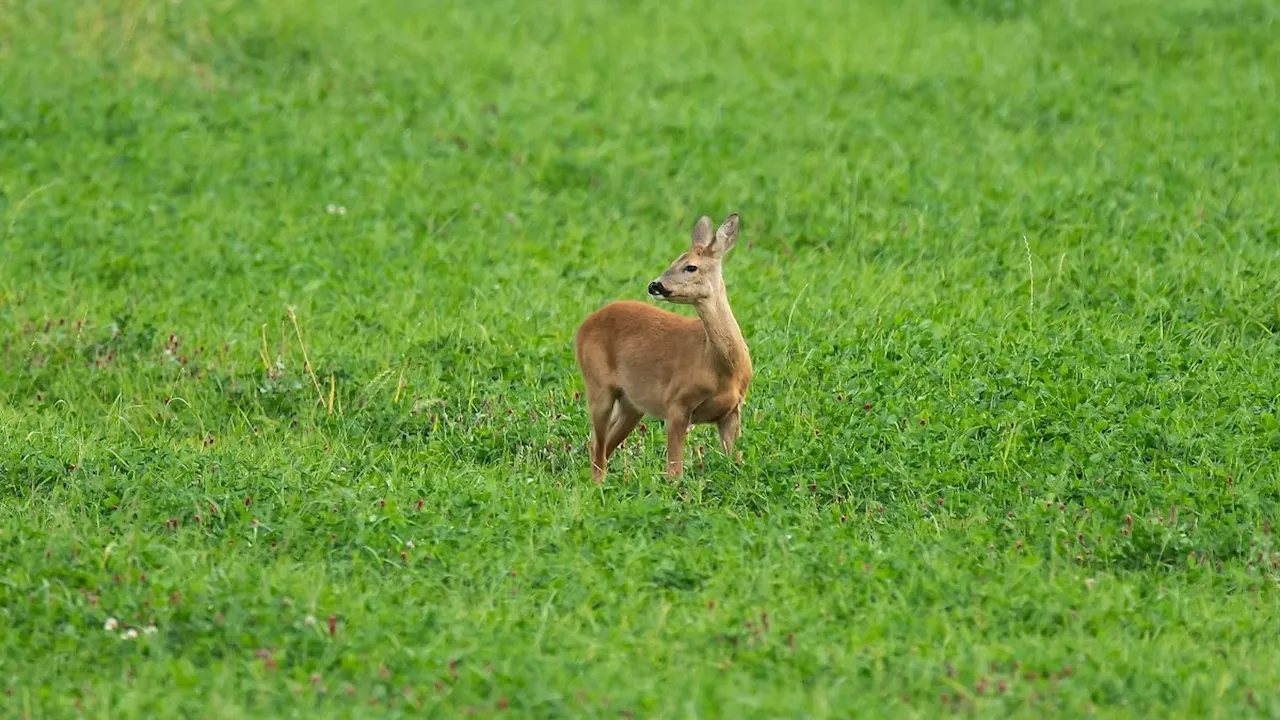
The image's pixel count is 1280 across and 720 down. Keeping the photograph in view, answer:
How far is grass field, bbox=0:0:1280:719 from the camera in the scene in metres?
5.89

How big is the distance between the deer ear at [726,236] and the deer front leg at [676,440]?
77cm

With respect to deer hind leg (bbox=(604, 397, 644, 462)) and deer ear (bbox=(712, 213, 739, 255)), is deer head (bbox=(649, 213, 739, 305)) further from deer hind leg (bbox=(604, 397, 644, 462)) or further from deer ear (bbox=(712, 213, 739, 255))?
deer hind leg (bbox=(604, 397, 644, 462))

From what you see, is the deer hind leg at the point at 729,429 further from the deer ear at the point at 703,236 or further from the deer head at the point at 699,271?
the deer ear at the point at 703,236

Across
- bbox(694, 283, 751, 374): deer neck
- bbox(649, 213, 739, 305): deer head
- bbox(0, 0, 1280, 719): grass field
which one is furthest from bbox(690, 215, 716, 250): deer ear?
bbox(0, 0, 1280, 719): grass field

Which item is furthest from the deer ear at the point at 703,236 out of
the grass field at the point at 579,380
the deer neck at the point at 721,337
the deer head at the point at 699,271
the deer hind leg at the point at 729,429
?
the grass field at the point at 579,380

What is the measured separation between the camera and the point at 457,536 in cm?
691

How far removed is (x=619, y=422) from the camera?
8.33 meters

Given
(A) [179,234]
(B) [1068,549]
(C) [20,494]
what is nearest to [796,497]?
(B) [1068,549]

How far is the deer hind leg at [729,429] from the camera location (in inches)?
314

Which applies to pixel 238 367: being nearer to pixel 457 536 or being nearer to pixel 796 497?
pixel 457 536

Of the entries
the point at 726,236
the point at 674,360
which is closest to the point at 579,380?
the point at 674,360

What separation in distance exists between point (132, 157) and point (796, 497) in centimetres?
661

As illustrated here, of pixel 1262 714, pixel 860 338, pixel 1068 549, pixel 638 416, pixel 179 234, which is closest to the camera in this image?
pixel 1262 714

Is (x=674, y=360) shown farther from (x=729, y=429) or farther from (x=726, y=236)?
(x=726, y=236)
